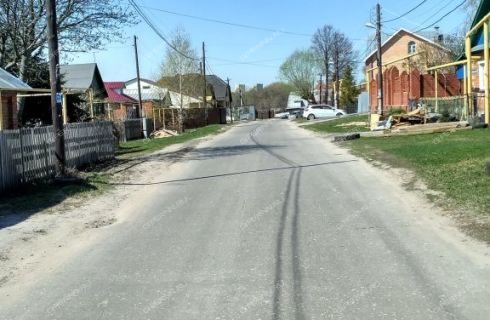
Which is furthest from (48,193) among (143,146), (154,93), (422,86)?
(154,93)

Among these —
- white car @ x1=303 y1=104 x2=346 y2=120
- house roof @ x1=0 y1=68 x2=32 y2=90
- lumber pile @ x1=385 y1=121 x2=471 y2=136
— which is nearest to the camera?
house roof @ x1=0 y1=68 x2=32 y2=90

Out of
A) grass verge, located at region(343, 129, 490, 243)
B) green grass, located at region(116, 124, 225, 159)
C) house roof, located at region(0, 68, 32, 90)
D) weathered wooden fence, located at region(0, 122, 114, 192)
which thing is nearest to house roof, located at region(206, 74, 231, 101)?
green grass, located at region(116, 124, 225, 159)

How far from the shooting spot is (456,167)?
12.0 metres

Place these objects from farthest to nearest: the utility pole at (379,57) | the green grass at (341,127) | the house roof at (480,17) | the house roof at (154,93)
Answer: the house roof at (154,93)
the utility pole at (379,57)
the green grass at (341,127)
the house roof at (480,17)

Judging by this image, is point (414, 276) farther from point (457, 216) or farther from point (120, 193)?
point (120, 193)

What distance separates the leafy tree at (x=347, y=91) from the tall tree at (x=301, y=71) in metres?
17.9

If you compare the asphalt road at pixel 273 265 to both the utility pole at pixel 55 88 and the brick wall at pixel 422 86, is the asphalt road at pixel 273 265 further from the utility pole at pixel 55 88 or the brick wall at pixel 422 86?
the brick wall at pixel 422 86

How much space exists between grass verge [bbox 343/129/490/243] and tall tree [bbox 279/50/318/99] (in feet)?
290

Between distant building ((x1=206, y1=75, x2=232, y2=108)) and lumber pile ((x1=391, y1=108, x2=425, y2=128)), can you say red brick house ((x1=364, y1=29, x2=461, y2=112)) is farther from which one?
distant building ((x1=206, y1=75, x2=232, y2=108))

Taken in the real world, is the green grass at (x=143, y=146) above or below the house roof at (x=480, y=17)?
below

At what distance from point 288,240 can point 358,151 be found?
472 inches

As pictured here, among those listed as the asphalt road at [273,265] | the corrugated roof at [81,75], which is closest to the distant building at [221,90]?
the corrugated roof at [81,75]

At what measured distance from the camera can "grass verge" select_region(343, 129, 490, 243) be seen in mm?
8314

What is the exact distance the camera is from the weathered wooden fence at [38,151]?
476 inches
